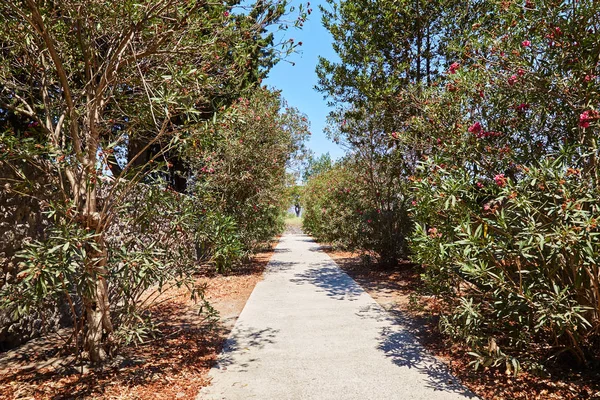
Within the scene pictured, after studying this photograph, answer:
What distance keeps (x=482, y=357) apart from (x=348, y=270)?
839cm

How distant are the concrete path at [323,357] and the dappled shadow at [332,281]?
497mm

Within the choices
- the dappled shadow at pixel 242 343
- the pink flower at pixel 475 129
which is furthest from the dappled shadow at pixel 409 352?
the pink flower at pixel 475 129

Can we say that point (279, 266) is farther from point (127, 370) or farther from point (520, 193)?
point (520, 193)

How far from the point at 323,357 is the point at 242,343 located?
3.98 ft

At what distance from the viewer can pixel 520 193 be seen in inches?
136

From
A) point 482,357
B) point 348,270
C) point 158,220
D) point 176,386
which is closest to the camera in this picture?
point 482,357

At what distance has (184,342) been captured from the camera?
205 inches

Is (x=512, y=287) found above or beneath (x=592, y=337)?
above

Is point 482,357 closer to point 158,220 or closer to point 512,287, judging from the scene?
point 512,287

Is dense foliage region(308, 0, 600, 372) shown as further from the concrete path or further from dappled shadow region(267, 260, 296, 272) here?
dappled shadow region(267, 260, 296, 272)

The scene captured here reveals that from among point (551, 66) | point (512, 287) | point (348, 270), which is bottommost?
point (348, 270)

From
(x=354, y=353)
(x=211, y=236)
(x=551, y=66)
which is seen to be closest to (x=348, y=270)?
(x=354, y=353)

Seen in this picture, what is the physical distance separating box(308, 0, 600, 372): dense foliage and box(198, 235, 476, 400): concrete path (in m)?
0.71

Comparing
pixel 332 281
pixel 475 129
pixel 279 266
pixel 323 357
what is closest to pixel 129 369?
pixel 323 357
